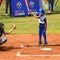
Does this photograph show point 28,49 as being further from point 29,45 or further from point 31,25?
point 31,25

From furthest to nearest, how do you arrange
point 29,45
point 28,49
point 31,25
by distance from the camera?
point 31,25 → point 29,45 → point 28,49

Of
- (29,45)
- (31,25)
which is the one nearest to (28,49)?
(29,45)

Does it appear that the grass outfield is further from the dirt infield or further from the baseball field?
the dirt infield

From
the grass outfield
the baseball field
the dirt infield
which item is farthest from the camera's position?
the grass outfield

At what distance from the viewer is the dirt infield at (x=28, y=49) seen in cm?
1028

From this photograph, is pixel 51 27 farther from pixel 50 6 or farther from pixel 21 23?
pixel 50 6

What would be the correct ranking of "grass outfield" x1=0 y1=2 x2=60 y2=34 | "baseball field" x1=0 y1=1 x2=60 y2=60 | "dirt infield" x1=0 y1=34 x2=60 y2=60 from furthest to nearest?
"grass outfield" x1=0 y1=2 x2=60 y2=34, "baseball field" x1=0 y1=1 x2=60 y2=60, "dirt infield" x1=0 y1=34 x2=60 y2=60

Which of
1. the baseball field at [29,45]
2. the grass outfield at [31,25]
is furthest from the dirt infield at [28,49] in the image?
the grass outfield at [31,25]

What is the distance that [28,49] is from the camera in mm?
11547

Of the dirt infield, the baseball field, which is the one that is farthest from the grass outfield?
the dirt infield

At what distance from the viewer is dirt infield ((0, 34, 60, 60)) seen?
1028 cm

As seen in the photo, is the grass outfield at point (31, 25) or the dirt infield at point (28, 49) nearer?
the dirt infield at point (28, 49)

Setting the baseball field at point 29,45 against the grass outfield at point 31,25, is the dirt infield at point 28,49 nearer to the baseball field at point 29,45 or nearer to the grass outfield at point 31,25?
the baseball field at point 29,45

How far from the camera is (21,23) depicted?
18.8 metres
